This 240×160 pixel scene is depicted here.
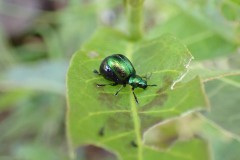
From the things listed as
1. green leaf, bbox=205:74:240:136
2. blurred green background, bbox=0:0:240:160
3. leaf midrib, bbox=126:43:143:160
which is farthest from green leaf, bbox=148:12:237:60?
leaf midrib, bbox=126:43:143:160

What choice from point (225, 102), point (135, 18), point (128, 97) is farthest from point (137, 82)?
point (225, 102)

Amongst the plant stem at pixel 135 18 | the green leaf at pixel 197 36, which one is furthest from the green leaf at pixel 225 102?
the plant stem at pixel 135 18

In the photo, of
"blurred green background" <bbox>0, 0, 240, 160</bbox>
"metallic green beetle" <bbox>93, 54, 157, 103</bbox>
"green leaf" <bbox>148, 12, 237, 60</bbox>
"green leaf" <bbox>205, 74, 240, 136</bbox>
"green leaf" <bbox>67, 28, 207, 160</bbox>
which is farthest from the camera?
"blurred green background" <bbox>0, 0, 240, 160</bbox>

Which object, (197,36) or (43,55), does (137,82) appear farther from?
(43,55)

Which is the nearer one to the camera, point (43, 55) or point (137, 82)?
point (137, 82)

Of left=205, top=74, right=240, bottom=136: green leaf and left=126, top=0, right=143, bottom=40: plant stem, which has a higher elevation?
left=126, top=0, right=143, bottom=40: plant stem

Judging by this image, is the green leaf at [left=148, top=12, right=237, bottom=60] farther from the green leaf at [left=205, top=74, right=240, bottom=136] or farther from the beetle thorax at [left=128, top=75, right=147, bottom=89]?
the beetle thorax at [left=128, top=75, right=147, bottom=89]
